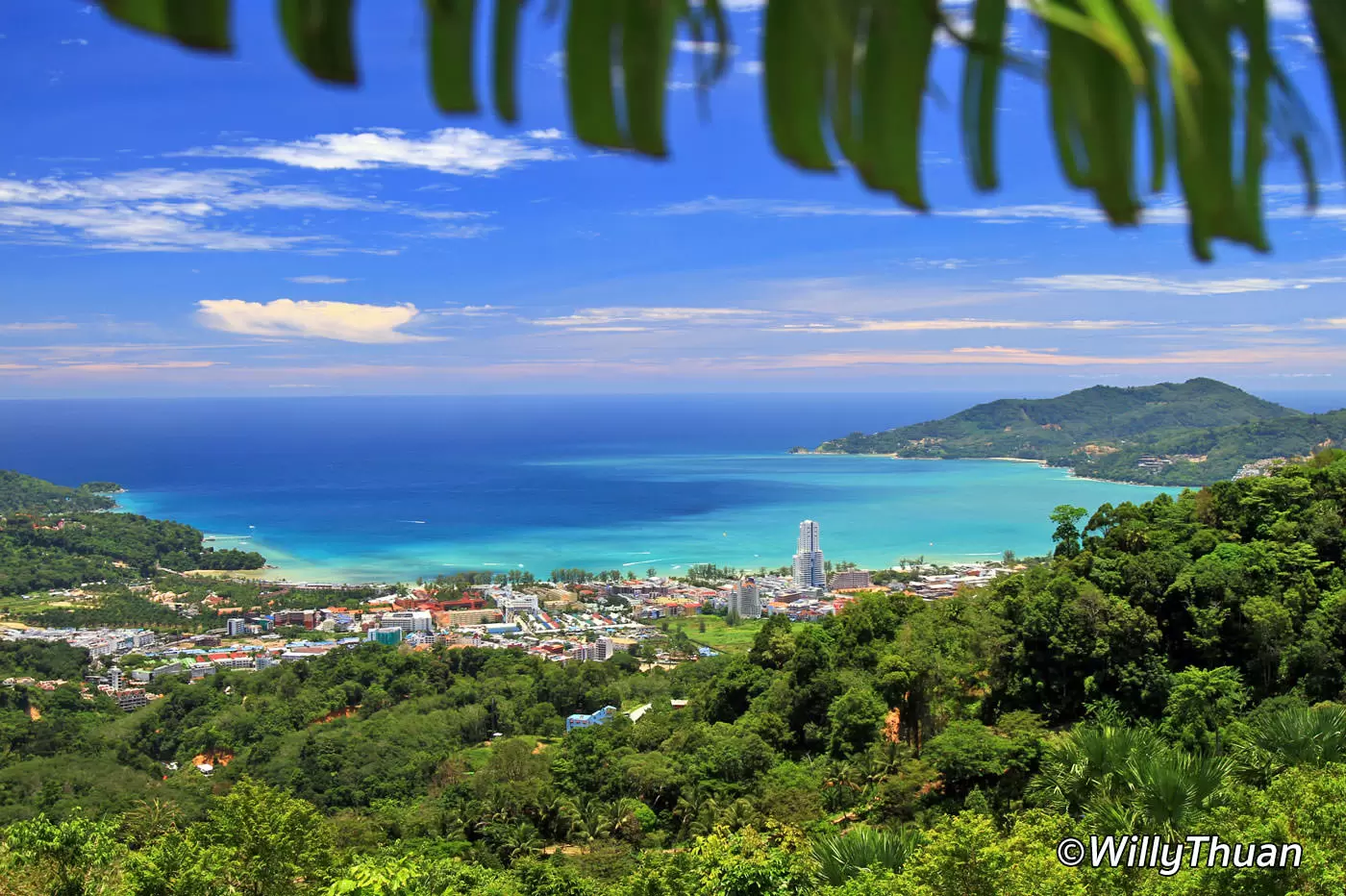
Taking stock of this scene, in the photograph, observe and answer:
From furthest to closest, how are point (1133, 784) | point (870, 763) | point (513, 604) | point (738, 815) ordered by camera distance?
point (513, 604) < point (870, 763) < point (738, 815) < point (1133, 784)

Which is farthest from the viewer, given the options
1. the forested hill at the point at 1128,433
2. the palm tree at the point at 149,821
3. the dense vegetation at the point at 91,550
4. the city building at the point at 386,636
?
the forested hill at the point at 1128,433

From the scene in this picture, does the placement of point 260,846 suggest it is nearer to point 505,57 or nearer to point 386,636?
point 505,57

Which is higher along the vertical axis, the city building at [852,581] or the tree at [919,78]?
the tree at [919,78]

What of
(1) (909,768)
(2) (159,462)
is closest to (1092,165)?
(1) (909,768)

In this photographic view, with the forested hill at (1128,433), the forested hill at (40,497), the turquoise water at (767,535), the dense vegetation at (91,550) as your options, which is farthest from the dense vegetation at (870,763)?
the forested hill at (1128,433)

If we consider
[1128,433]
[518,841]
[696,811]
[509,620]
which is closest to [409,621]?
[509,620]

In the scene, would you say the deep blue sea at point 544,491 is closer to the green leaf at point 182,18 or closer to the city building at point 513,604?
the city building at point 513,604

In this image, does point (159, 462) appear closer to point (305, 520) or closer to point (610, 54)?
point (305, 520)
